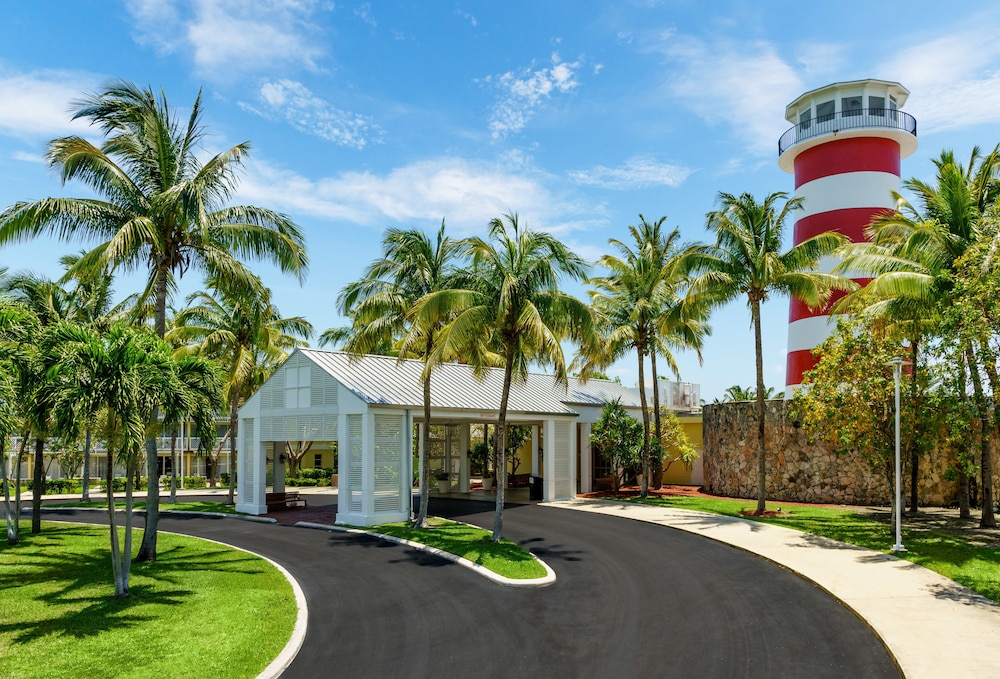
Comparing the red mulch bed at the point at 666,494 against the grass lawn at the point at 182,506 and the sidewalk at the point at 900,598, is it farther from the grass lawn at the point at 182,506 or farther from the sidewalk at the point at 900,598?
the grass lawn at the point at 182,506

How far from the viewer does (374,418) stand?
23000 mm

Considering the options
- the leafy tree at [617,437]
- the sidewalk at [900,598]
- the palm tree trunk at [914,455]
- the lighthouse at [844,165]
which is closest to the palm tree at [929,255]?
the palm tree trunk at [914,455]

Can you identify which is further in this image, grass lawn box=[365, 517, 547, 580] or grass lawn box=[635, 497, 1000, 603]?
grass lawn box=[365, 517, 547, 580]

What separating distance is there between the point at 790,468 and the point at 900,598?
50.6 feet

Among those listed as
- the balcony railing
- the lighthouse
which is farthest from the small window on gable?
the balcony railing

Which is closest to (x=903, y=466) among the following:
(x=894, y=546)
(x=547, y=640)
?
(x=894, y=546)

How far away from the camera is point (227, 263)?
18172 mm

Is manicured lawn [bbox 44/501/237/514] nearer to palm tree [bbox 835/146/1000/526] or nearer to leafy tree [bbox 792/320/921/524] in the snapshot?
leafy tree [bbox 792/320/921/524]

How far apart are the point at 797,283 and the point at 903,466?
22.4 feet

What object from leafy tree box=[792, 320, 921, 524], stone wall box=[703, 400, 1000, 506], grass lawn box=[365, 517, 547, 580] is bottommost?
grass lawn box=[365, 517, 547, 580]

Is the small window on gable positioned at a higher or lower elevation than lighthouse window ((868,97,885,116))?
lower

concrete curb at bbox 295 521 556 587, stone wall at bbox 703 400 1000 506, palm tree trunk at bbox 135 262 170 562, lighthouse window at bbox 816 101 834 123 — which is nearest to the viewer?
concrete curb at bbox 295 521 556 587

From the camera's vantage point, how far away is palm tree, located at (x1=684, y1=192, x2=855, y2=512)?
78.0 ft

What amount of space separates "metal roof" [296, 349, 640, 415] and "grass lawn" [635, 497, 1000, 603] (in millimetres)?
7484
